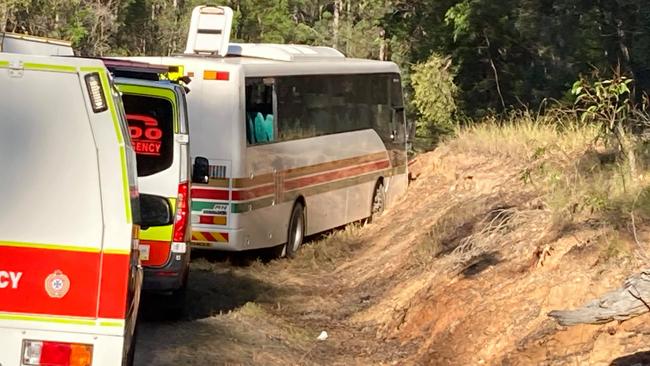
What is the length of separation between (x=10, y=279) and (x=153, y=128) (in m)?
5.63

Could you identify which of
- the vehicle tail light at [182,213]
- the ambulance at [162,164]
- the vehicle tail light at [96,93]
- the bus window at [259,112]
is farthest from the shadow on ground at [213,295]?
the vehicle tail light at [96,93]

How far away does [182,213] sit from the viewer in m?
11.3

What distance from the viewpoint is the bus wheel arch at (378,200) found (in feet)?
69.8

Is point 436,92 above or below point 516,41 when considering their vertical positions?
below

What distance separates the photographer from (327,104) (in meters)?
19.1

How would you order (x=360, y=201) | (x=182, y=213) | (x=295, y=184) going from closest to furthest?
(x=182, y=213) → (x=295, y=184) → (x=360, y=201)

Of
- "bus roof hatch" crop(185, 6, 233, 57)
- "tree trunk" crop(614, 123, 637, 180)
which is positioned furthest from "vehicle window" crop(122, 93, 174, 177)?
"bus roof hatch" crop(185, 6, 233, 57)

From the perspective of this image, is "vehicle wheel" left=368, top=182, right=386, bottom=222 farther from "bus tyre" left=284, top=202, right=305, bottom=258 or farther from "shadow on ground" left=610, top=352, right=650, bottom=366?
"shadow on ground" left=610, top=352, right=650, bottom=366

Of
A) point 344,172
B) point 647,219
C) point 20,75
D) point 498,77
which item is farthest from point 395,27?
point 20,75

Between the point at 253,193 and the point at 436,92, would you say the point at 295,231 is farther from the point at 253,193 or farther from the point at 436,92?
the point at 436,92

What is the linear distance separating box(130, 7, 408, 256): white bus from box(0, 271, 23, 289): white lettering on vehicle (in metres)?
7.73

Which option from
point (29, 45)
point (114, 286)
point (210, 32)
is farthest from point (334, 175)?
point (114, 286)

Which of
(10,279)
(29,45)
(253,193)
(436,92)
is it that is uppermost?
(29,45)

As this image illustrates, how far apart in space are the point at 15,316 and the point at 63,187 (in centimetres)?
63
